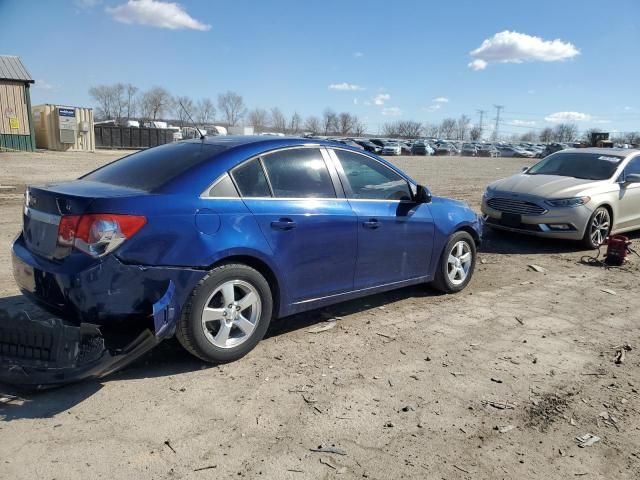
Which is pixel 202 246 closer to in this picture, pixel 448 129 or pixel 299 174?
pixel 299 174

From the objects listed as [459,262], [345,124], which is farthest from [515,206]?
[345,124]

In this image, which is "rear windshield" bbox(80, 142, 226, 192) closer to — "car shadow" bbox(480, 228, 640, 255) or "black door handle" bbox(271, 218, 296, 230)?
"black door handle" bbox(271, 218, 296, 230)

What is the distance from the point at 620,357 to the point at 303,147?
10.5ft

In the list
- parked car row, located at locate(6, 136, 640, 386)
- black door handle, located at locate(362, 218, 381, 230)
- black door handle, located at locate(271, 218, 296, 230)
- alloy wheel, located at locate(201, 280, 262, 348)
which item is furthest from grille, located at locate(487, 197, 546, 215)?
alloy wheel, located at locate(201, 280, 262, 348)

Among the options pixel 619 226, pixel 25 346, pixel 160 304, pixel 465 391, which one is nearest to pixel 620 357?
pixel 465 391

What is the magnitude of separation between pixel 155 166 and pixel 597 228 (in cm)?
732

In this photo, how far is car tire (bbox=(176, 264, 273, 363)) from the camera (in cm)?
354

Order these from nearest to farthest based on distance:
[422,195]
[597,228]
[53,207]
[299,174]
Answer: [53,207], [299,174], [422,195], [597,228]

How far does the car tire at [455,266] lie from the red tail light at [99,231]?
3414 mm

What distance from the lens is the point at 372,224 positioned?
4.66m

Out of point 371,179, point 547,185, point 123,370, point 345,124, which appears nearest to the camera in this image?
point 123,370

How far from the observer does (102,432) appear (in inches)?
116

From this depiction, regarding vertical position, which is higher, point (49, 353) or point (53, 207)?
point (53, 207)

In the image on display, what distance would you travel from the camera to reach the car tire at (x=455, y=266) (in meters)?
5.59
